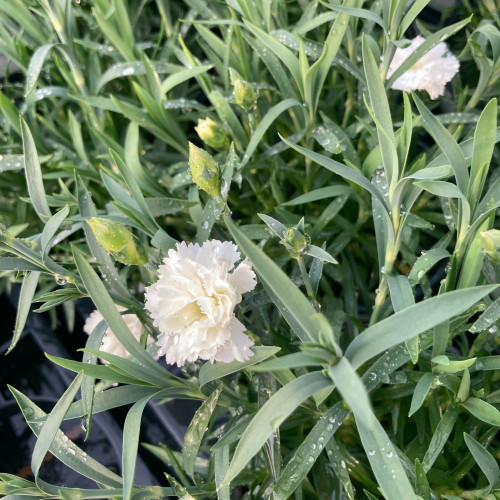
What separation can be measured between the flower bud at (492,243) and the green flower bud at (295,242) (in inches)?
5.4

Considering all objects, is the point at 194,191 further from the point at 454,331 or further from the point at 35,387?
the point at 35,387

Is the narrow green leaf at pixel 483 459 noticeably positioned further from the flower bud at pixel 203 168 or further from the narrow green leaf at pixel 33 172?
the narrow green leaf at pixel 33 172

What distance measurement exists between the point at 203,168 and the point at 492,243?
24cm

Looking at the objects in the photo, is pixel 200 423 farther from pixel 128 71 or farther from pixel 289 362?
pixel 128 71

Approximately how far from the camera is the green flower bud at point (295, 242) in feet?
1.41

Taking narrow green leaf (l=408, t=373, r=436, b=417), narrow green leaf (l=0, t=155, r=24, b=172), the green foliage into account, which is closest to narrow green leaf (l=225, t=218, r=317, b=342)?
the green foliage

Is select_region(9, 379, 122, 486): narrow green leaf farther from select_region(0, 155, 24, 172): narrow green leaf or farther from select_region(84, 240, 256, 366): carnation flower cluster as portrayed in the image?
select_region(0, 155, 24, 172): narrow green leaf

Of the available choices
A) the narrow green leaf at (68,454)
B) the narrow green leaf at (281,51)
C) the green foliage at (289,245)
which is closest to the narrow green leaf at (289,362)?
the green foliage at (289,245)

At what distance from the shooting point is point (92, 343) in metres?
0.48

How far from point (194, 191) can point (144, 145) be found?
0.89ft

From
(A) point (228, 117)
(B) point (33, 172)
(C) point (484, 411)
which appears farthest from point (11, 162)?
(C) point (484, 411)

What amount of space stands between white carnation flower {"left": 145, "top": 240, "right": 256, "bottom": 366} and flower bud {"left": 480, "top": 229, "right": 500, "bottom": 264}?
18 cm

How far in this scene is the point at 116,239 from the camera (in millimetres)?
436

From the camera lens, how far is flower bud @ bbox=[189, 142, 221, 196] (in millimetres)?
452
